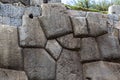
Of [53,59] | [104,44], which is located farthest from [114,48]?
[53,59]

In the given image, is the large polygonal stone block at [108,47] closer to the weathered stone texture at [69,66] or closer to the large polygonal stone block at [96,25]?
the large polygonal stone block at [96,25]

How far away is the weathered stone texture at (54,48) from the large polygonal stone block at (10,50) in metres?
0.25

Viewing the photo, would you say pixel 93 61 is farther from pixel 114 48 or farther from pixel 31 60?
pixel 31 60

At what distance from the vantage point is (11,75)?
8.80ft

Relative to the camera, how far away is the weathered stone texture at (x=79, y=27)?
2.94 meters

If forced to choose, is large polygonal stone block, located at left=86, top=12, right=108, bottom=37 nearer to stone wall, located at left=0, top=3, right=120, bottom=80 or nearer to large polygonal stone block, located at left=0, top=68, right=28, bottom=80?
stone wall, located at left=0, top=3, right=120, bottom=80

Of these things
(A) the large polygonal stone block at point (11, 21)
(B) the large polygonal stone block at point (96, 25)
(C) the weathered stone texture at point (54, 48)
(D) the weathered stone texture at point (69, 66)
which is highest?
(B) the large polygonal stone block at point (96, 25)

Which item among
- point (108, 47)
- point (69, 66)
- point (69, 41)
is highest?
point (69, 41)

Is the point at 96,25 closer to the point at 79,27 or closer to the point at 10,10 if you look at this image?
the point at 79,27

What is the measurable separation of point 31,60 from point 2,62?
0.79 ft

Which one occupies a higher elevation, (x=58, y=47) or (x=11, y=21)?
(x=58, y=47)

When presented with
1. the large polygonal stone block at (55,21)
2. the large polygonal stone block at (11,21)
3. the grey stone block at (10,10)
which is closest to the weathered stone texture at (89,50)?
the large polygonal stone block at (55,21)

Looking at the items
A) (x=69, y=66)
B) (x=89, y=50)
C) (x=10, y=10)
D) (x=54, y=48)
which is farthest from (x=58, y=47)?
(x=10, y=10)

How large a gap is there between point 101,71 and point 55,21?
2.00ft
